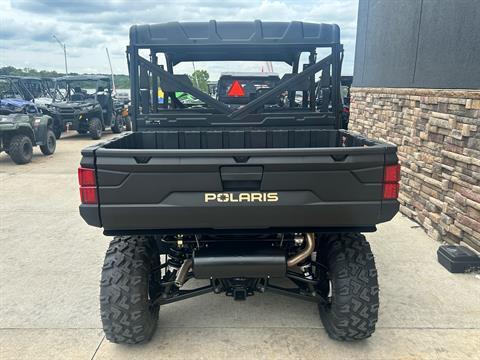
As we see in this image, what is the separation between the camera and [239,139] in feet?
11.2

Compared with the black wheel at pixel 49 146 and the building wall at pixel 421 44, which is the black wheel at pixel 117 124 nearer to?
the black wheel at pixel 49 146

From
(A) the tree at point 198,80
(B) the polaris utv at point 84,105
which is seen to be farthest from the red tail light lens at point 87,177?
(B) the polaris utv at point 84,105

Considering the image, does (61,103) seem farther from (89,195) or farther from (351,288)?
(351,288)

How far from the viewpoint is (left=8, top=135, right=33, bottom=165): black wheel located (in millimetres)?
9195

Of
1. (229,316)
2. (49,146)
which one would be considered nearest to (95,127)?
(49,146)

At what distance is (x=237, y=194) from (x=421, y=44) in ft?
13.7

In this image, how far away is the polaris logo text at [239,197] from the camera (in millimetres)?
2283

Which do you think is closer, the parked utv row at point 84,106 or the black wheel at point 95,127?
the parked utv row at point 84,106

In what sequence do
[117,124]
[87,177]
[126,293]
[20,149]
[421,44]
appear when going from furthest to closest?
[117,124]
[20,149]
[421,44]
[126,293]
[87,177]

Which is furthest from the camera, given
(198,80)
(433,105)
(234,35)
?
(198,80)

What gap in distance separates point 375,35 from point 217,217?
5.93 metres

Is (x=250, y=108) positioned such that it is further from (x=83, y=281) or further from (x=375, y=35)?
(x=375, y=35)

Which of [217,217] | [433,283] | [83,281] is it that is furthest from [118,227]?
[433,283]

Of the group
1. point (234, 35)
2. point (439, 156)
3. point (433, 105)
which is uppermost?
point (234, 35)
